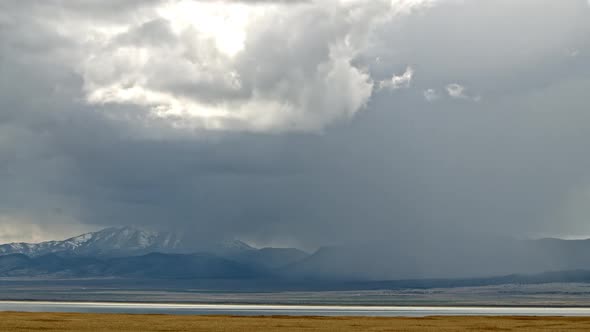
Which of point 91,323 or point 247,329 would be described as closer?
point 247,329

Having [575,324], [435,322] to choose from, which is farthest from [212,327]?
[575,324]

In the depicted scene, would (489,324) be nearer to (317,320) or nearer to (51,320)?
(317,320)

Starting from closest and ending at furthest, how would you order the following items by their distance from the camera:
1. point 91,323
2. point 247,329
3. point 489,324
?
point 247,329
point 91,323
point 489,324

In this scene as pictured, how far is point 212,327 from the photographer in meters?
100

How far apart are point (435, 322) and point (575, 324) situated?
17.9 metres

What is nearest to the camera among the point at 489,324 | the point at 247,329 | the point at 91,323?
the point at 247,329

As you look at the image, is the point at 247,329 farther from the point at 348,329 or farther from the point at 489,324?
the point at 489,324

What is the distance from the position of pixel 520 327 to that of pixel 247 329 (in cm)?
3421

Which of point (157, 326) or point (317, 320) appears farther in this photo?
point (317, 320)

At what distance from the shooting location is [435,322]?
117 m

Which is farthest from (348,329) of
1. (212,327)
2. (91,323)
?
(91,323)

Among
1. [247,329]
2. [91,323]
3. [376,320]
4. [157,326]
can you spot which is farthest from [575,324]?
[91,323]

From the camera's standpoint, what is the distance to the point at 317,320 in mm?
118562

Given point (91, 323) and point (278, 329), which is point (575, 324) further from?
point (91, 323)
